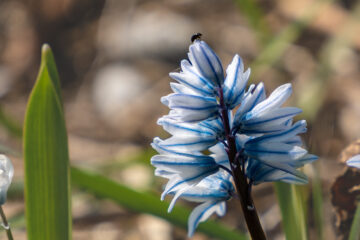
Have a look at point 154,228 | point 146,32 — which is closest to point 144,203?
point 154,228

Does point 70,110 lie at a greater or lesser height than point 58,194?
greater

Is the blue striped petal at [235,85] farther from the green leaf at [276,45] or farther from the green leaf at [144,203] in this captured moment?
the green leaf at [276,45]

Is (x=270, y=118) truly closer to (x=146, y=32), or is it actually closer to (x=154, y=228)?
(x=154, y=228)

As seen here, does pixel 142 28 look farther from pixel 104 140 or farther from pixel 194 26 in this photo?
pixel 104 140

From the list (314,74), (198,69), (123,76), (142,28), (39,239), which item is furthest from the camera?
(142,28)

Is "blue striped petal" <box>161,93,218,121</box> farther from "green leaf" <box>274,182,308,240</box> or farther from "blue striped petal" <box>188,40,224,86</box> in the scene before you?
"green leaf" <box>274,182,308,240</box>

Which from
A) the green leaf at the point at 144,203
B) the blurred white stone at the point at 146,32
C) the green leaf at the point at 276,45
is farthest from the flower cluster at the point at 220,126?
Result: the blurred white stone at the point at 146,32

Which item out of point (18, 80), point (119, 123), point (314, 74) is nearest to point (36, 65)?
point (18, 80)

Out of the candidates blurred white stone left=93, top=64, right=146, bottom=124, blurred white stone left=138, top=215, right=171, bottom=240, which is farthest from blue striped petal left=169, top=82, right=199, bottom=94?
blurred white stone left=93, top=64, right=146, bottom=124
